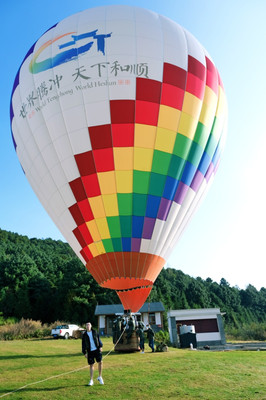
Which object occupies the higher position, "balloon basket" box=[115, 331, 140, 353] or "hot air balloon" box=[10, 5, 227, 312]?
"hot air balloon" box=[10, 5, 227, 312]

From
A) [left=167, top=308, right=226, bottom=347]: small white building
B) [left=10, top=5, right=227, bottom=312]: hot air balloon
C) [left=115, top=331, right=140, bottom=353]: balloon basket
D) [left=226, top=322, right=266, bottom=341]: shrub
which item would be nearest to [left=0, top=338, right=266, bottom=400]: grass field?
[left=115, top=331, right=140, bottom=353]: balloon basket

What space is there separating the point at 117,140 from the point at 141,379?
23.6ft

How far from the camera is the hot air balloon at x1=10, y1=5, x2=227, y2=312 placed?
1093 centimetres

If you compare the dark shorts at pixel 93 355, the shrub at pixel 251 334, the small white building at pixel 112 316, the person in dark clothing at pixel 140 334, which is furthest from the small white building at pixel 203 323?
the dark shorts at pixel 93 355

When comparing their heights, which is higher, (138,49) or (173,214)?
(138,49)

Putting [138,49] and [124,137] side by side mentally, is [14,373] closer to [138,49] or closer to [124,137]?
[124,137]

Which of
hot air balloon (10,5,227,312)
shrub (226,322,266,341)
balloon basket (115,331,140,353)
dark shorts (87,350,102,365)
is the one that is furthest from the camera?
shrub (226,322,266,341)

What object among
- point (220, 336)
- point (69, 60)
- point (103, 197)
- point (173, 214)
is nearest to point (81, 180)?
point (103, 197)

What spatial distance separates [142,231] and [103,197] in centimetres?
176

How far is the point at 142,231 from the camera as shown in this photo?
11.0m

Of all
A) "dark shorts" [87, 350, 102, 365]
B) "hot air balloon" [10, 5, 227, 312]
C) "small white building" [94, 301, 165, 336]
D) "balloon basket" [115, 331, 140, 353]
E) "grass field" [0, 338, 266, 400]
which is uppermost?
"hot air balloon" [10, 5, 227, 312]

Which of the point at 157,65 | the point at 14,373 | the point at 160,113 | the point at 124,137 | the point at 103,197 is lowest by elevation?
the point at 14,373

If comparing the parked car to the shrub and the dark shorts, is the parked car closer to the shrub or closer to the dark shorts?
the dark shorts

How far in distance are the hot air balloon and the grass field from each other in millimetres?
2945
